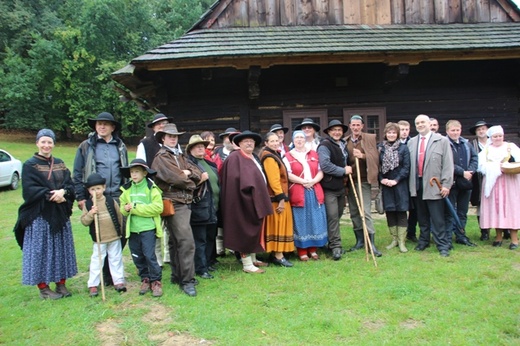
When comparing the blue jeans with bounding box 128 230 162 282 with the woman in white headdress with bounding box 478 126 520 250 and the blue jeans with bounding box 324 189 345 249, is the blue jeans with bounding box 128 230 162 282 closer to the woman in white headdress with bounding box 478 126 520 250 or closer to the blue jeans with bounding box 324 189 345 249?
the blue jeans with bounding box 324 189 345 249

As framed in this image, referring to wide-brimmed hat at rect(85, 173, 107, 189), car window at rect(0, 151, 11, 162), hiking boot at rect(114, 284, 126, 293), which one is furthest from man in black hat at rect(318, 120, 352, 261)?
car window at rect(0, 151, 11, 162)

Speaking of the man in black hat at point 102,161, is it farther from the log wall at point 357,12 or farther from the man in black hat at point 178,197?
the log wall at point 357,12

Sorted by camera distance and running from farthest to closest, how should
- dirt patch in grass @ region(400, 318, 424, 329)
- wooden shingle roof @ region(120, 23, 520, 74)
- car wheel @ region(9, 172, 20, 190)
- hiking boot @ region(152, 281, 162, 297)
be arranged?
car wheel @ region(9, 172, 20, 190), wooden shingle roof @ region(120, 23, 520, 74), hiking boot @ region(152, 281, 162, 297), dirt patch in grass @ region(400, 318, 424, 329)

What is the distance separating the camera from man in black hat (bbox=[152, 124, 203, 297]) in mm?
4730

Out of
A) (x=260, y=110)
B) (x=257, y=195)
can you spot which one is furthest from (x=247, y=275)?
(x=260, y=110)

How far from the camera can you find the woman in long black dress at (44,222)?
4449 millimetres

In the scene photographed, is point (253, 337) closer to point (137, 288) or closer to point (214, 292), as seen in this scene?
point (214, 292)

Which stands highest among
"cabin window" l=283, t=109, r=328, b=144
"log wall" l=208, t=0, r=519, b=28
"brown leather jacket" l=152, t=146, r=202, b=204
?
"log wall" l=208, t=0, r=519, b=28

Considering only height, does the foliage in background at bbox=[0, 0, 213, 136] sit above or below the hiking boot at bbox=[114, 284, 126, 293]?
above

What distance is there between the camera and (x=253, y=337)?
11.7 feet

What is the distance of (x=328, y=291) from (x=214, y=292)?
126cm

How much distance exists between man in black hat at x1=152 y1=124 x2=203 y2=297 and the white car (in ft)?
37.2

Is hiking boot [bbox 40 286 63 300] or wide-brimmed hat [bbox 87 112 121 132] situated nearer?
hiking boot [bbox 40 286 63 300]

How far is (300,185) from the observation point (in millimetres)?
5750
